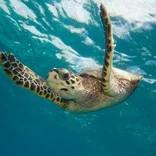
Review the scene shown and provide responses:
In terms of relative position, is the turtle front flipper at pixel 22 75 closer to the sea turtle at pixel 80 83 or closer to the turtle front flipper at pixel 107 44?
the sea turtle at pixel 80 83

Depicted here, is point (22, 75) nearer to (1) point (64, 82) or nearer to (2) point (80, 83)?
(1) point (64, 82)

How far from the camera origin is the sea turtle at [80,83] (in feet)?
12.3

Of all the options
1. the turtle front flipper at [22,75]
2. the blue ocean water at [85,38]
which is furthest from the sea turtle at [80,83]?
the blue ocean water at [85,38]

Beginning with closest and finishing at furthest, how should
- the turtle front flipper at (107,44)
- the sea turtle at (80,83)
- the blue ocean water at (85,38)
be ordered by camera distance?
the turtle front flipper at (107,44) < the sea turtle at (80,83) < the blue ocean water at (85,38)

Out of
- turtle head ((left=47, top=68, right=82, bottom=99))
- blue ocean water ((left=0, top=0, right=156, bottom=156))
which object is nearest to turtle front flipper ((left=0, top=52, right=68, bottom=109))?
turtle head ((left=47, top=68, right=82, bottom=99))

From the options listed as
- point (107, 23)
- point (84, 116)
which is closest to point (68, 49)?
point (107, 23)

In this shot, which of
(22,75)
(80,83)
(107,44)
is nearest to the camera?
(107,44)

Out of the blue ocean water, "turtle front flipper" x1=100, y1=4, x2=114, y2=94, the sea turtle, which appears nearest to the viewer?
"turtle front flipper" x1=100, y1=4, x2=114, y2=94

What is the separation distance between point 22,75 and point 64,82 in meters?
0.79

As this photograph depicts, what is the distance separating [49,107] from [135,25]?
20.3 meters

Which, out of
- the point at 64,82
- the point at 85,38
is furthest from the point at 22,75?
the point at 85,38

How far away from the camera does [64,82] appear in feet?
12.9

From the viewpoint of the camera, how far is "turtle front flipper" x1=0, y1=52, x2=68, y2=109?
3.79 meters

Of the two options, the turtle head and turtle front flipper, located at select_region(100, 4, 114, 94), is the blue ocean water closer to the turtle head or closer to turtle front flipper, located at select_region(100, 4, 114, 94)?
turtle front flipper, located at select_region(100, 4, 114, 94)
